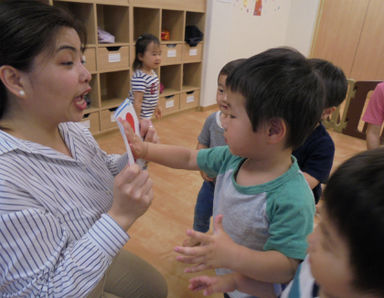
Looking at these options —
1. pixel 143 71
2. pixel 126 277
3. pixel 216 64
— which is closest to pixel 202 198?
pixel 126 277

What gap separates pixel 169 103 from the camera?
12.4ft

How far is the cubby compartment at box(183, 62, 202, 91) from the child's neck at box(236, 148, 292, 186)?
3.38 meters

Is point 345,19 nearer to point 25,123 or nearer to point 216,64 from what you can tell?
point 216,64

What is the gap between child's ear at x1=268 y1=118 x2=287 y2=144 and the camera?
2.28 feet

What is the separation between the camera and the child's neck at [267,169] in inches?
29.8

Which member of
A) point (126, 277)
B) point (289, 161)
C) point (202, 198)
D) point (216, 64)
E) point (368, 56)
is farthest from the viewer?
point (368, 56)

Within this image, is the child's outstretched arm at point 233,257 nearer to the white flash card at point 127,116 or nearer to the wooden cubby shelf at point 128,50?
the white flash card at point 127,116

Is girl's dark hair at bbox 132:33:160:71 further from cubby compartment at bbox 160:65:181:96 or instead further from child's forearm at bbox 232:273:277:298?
child's forearm at bbox 232:273:277:298

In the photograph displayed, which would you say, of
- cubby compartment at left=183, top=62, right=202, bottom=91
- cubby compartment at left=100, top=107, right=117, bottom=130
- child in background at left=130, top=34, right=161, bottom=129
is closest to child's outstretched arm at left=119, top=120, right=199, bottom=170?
child in background at left=130, top=34, right=161, bottom=129

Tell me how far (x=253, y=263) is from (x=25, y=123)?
0.72 metres

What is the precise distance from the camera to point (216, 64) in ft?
13.8

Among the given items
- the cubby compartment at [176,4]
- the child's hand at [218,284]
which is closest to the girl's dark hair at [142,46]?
the cubby compartment at [176,4]

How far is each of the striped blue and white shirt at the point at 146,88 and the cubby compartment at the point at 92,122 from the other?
0.63 meters

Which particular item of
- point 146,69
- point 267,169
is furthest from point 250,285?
point 146,69
